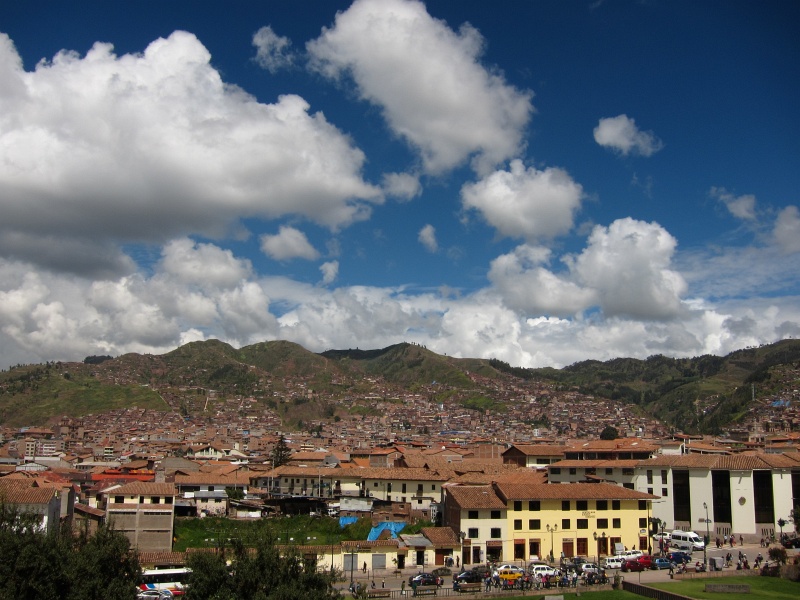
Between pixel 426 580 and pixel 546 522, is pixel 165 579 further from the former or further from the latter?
pixel 546 522

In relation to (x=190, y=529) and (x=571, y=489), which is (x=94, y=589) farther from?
(x=571, y=489)

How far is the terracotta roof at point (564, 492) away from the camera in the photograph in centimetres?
4494

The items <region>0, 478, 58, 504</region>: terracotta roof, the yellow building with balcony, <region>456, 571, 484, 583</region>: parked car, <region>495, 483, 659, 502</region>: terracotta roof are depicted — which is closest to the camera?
<region>456, 571, 484, 583</region>: parked car

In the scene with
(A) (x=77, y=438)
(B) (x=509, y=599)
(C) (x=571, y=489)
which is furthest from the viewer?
(A) (x=77, y=438)

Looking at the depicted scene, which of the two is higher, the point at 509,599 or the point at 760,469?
the point at 760,469

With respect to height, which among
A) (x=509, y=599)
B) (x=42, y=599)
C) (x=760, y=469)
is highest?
(x=760, y=469)

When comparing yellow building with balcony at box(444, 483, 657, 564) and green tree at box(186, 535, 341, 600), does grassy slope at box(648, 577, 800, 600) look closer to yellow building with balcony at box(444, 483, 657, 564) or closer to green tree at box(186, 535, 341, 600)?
yellow building with balcony at box(444, 483, 657, 564)

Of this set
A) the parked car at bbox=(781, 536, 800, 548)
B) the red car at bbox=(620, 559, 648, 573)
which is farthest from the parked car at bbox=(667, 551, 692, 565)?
the parked car at bbox=(781, 536, 800, 548)

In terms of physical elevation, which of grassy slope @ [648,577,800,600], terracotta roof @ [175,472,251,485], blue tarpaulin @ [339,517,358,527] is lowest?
grassy slope @ [648,577,800,600]

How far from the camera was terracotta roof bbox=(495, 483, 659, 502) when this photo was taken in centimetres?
4494

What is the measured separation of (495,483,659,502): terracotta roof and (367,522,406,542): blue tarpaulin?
728 cm

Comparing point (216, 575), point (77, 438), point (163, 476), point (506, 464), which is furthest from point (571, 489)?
point (77, 438)

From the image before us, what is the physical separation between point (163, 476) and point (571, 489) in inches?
1602

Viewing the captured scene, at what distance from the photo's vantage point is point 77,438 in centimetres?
16038
